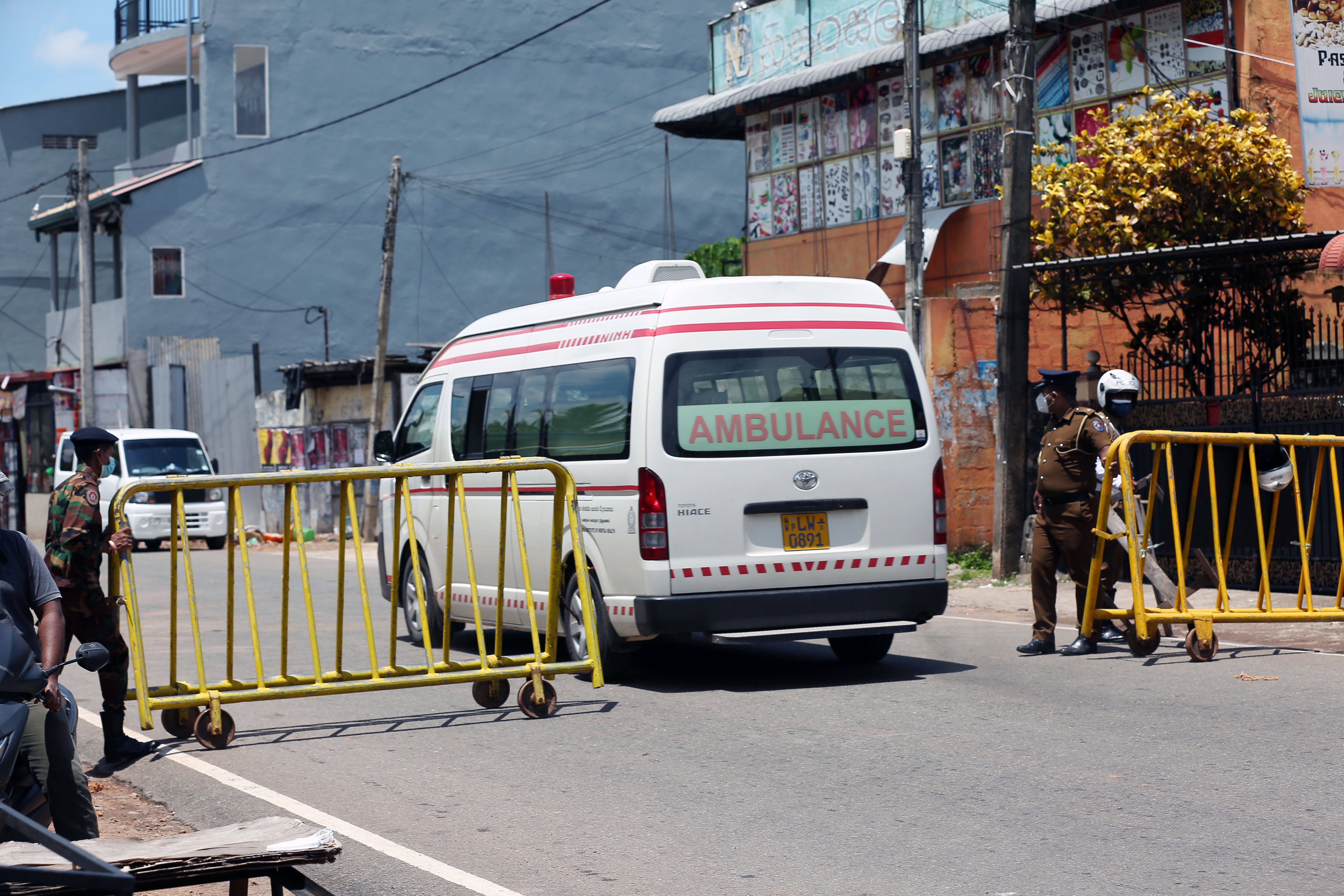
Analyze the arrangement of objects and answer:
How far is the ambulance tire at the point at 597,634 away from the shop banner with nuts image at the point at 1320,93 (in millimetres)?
8212

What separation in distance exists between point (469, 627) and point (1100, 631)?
5651 mm

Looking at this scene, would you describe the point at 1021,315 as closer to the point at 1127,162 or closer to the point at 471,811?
the point at 1127,162

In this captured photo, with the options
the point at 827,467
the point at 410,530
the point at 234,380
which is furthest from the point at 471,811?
the point at 234,380

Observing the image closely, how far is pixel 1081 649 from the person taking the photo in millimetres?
10508

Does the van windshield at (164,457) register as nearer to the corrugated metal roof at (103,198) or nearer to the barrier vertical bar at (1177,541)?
the corrugated metal roof at (103,198)

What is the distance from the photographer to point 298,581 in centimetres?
1838

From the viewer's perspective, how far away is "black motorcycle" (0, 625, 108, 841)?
4.62m

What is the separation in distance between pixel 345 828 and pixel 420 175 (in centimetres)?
3445

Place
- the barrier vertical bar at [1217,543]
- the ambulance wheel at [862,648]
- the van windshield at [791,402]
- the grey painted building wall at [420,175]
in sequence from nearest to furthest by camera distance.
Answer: the van windshield at [791,402] → the barrier vertical bar at [1217,543] → the ambulance wheel at [862,648] → the grey painted building wall at [420,175]

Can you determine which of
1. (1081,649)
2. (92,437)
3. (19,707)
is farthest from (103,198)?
(19,707)

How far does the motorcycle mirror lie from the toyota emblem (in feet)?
17.1

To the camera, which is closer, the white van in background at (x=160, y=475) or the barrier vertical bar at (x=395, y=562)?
the barrier vertical bar at (x=395, y=562)

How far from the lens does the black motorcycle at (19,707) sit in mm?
4621

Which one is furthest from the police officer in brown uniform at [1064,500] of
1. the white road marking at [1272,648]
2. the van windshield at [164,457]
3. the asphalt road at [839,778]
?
the van windshield at [164,457]
